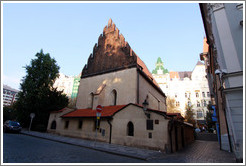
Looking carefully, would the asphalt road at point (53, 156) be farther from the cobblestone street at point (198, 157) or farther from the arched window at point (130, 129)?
the arched window at point (130, 129)

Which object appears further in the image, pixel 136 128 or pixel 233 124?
pixel 136 128

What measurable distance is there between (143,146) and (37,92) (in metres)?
20.9

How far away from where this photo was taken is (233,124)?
6559 millimetres

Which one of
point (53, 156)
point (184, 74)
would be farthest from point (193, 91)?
point (53, 156)

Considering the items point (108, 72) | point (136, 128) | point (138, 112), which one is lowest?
point (136, 128)

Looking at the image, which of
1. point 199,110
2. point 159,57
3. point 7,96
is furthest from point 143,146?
point 7,96

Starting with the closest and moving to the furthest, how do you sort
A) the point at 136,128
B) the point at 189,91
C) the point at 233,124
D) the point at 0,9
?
the point at 0,9 < the point at 233,124 < the point at 136,128 < the point at 189,91

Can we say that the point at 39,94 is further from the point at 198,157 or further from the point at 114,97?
the point at 198,157

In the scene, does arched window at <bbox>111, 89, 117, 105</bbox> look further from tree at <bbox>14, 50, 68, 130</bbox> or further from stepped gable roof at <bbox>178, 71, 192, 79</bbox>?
stepped gable roof at <bbox>178, 71, 192, 79</bbox>

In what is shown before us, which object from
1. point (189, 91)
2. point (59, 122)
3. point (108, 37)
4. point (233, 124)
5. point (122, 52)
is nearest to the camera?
point (233, 124)

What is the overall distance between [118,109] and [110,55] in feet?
29.4

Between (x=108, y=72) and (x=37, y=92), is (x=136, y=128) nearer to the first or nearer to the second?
(x=108, y=72)

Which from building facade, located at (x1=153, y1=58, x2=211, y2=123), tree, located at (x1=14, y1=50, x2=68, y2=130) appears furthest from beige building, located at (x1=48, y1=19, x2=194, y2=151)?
building facade, located at (x1=153, y1=58, x2=211, y2=123)

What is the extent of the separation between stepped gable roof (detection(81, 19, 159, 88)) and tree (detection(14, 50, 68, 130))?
696cm
